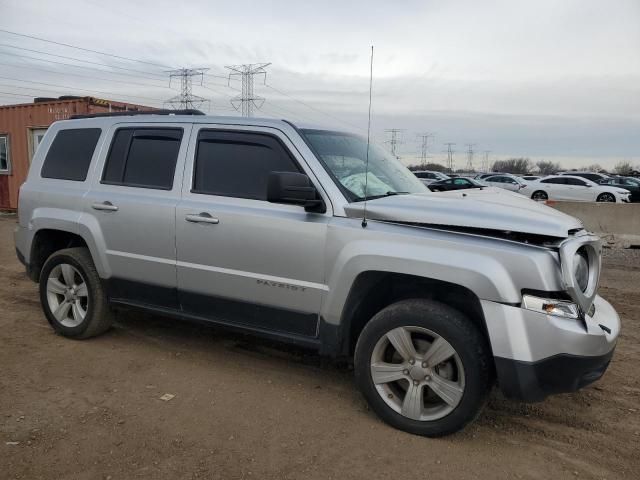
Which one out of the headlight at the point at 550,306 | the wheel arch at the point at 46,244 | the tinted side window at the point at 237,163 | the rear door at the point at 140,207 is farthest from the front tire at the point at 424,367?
the wheel arch at the point at 46,244

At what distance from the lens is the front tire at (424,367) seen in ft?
10.1

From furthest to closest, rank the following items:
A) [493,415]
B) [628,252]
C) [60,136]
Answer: [628,252]
[60,136]
[493,415]

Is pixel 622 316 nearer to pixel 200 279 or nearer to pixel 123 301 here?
pixel 200 279

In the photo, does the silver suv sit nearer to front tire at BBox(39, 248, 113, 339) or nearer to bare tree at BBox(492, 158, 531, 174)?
front tire at BBox(39, 248, 113, 339)

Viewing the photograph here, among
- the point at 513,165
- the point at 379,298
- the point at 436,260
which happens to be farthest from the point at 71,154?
the point at 513,165

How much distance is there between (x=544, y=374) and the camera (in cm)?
292

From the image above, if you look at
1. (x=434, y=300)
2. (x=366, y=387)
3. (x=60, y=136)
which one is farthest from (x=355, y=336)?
(x=60, y=136)

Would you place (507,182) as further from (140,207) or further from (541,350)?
(541,350)

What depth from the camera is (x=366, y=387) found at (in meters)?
3.41

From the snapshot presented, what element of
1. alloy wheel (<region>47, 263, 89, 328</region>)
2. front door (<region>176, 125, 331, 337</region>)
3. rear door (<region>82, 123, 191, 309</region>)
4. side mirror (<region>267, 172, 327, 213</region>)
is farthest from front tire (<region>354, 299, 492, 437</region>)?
alloy wheel (<region>47, 263, 89, 328</region>)

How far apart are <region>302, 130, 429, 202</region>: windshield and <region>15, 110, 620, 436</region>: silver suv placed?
19mm

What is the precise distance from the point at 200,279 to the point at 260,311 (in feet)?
1.84

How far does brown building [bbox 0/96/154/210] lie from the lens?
1391cm

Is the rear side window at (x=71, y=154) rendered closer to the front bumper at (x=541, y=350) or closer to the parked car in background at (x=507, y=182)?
the front bumper at (x=541, y=350)
